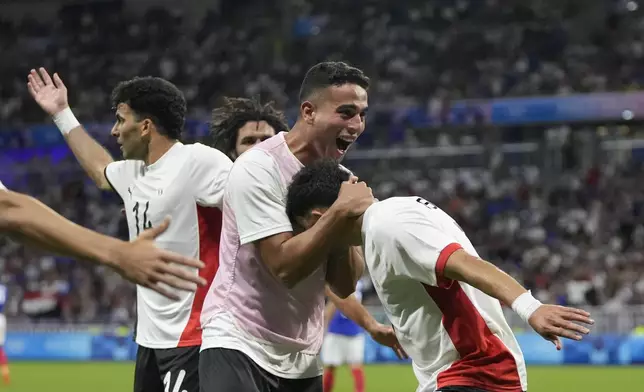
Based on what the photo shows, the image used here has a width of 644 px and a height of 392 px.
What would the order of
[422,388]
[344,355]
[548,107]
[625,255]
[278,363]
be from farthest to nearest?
1. [548,107]
2. [625,255]
3. [344,355]
4. [278,363]
5. [422,388]

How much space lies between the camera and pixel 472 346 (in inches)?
159

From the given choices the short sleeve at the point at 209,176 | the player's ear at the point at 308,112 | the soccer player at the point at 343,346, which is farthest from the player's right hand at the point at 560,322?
the soccer player at the point at 343,346

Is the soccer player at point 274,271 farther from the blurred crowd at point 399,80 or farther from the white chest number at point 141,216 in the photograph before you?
the blurred crowd at point 399,80

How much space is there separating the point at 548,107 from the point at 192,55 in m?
10.5

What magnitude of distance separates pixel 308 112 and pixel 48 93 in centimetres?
241

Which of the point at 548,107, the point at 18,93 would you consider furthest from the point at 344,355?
the point at 18,93

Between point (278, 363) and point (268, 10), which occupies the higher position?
point (268, 10)

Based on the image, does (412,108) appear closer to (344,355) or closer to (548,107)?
(548,107)

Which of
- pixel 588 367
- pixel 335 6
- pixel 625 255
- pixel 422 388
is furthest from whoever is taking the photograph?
pixel 335 6

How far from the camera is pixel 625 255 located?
65.3ft

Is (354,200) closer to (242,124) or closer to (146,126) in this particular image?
(146,126)

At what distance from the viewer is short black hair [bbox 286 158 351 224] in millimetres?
4430

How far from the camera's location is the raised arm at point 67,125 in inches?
244

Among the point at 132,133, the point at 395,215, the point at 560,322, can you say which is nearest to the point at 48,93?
the point at 132,133
